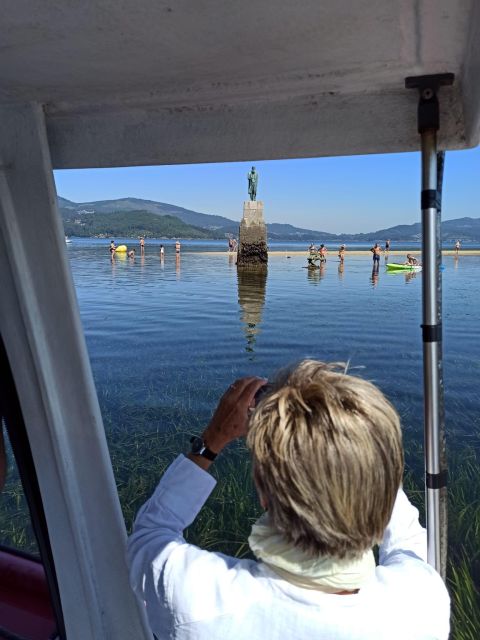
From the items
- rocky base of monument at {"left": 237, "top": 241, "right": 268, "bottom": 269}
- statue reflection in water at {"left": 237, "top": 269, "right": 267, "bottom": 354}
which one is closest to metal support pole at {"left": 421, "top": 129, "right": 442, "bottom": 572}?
statue reflection in water at {"left": 237, "top": 269, "right": 267, "bottom": 354}

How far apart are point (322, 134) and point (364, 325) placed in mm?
12583

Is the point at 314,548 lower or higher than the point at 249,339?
higher

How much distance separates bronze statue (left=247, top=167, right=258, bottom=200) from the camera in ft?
82.2

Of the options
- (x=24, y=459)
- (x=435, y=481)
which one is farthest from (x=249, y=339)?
(x=435, y=481)

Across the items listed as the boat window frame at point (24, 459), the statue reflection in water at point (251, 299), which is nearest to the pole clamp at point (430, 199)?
the boat window frame at point (24, 459)

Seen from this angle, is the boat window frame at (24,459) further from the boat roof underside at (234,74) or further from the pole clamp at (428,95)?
the pole clamp at (428,95)

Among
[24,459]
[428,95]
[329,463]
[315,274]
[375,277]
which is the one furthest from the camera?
[315,274]

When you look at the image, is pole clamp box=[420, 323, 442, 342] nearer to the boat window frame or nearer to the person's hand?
the person's hand

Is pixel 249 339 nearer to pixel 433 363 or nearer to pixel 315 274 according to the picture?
pixel 433 363

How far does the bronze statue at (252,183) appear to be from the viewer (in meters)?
25.0

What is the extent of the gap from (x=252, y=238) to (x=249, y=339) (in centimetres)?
1425

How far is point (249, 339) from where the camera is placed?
12148 millimetres

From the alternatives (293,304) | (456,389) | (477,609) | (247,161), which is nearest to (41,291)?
(247,161)

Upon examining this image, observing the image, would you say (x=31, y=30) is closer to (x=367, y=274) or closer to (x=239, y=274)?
(x=239, y=274)
